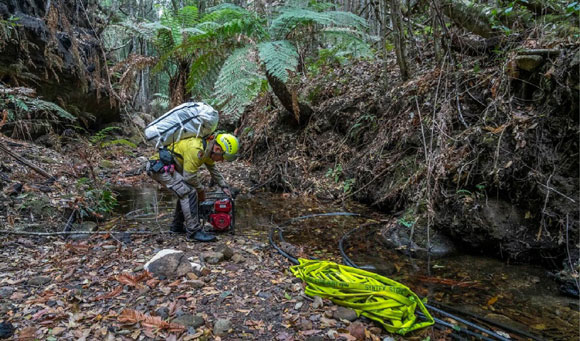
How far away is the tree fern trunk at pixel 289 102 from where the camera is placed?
5779 mm

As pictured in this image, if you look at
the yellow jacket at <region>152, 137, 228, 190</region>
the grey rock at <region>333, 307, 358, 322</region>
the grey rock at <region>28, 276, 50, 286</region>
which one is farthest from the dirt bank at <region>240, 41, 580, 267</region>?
the grey rock at <region>28, 276, 50, 286</region>

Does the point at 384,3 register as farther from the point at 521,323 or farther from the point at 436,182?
the point at 521,323

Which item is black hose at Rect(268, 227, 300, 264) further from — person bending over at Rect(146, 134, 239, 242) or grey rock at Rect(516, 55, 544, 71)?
grey rock at Rect(516, 55, 544, 71)

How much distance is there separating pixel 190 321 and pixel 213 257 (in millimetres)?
953

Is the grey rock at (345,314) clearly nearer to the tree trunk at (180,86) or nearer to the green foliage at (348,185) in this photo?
the green foliage at (348,185)

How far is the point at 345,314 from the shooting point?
7.76 feet

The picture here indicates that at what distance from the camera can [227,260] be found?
317 centimetres

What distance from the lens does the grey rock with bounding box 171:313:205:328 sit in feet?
7.05

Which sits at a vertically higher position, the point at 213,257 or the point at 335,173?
the point at 335,173

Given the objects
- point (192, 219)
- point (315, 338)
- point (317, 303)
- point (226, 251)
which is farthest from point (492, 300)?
point (192, 219)

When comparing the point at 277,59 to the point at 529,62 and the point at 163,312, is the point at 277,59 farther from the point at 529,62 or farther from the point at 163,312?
the point at 163,312

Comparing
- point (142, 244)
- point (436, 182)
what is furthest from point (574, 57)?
point (142, 244)

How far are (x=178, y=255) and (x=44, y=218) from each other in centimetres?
204

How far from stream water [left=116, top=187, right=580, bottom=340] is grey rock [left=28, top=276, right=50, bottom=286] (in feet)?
4.50
